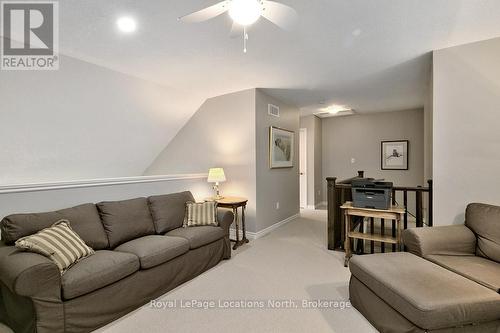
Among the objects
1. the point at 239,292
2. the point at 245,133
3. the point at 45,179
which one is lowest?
the point at 239,292

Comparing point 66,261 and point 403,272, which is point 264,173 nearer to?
point 403,272

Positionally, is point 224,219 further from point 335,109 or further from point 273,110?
point 335,109

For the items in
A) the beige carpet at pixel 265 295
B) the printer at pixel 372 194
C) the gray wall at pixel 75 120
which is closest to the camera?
the beige carpet at pixel 265 295

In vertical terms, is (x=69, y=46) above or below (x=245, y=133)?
above

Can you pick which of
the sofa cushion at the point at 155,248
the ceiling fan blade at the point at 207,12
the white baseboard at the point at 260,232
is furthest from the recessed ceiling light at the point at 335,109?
the sofa cushion at the point at 155,248

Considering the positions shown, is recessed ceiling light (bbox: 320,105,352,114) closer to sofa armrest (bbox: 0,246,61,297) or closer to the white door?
the white door

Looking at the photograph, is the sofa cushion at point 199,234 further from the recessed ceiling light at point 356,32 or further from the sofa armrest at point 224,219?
the recessed ceiling light at point 356,32

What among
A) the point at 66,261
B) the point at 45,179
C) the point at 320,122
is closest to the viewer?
the point at 66,261

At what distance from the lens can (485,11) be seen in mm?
1968

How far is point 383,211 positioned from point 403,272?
1069 mm

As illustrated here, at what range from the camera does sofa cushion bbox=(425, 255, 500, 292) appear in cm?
170

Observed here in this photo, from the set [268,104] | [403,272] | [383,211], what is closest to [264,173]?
[268,104]

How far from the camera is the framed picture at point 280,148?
4.38m

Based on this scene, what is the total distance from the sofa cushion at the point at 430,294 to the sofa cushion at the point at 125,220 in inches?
89.6
